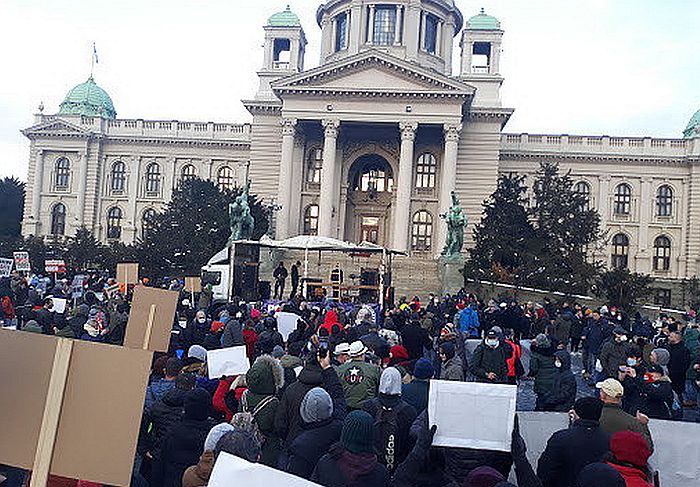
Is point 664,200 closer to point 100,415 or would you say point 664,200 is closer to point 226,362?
Answer: point 226,362

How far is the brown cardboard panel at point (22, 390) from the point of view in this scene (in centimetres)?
408

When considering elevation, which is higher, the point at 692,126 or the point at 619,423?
the point at 692,126

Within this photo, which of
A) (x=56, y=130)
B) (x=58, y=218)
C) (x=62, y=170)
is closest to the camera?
(x=56, y=130)

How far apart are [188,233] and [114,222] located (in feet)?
74.8

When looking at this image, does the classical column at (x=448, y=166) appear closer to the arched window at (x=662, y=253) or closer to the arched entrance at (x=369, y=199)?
the arched entrance at (x=369, y=199)

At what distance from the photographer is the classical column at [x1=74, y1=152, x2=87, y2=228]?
204ft

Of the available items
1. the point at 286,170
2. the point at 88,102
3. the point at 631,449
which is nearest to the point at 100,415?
the point at 631,449

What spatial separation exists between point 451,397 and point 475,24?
5801 centimetres

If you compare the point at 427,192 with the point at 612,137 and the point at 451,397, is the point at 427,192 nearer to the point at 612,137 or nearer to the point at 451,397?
the point at 612,137

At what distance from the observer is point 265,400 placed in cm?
686

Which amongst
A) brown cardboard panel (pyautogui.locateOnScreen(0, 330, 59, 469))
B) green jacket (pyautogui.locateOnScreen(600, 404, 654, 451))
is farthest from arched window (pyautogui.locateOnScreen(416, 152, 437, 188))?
brown cardboard panel (pyautogui.locateOnScreen(0, 330, 59, 469))

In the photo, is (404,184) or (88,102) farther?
(88,102)

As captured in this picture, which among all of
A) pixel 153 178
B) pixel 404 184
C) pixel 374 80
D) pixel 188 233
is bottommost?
pixel 188 233

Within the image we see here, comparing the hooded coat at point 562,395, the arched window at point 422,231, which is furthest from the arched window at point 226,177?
the hooded coat at point 562,395
